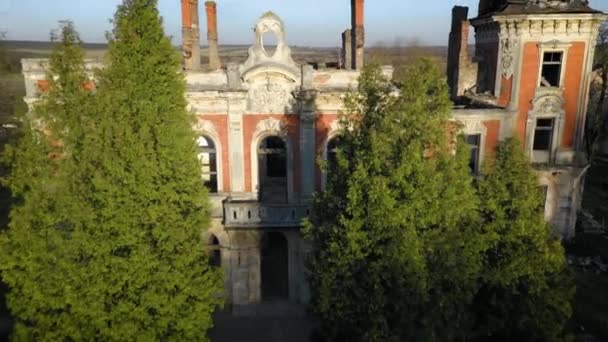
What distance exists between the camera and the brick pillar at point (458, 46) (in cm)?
2398

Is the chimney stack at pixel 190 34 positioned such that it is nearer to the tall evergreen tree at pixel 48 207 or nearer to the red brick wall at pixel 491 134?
the tall evergreen tree at pixel 48 207

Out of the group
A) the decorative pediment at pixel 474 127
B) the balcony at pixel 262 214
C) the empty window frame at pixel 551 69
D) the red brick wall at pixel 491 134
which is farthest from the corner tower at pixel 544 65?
the balcony at pixel 262 214

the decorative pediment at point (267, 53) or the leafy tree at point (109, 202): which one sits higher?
the decorative pediment at point (267, 53)

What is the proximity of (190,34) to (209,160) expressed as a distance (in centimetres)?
590

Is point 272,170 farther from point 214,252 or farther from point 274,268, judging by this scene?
point 214,252

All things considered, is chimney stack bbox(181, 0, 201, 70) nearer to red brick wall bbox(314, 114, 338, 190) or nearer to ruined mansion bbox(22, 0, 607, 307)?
ruined mansion bbox(22, 0, 607, 307)

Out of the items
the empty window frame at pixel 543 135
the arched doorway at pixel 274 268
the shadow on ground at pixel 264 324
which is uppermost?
the empty window frame at pixel 543 135

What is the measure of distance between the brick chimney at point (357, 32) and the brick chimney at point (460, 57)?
5756 mm

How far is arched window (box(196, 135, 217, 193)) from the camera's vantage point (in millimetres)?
18641

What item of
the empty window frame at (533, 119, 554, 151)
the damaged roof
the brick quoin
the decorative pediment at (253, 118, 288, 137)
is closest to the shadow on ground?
the decorative pediment at (253, 118, 288, 137)

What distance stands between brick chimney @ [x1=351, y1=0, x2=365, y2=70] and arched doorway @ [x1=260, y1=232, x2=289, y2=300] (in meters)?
9.75

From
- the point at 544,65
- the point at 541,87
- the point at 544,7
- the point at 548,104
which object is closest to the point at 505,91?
the point at 541,87

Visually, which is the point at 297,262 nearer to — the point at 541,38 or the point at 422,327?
the point at 422,327

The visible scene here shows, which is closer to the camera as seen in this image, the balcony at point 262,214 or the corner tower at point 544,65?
the balcony at point 262,214
